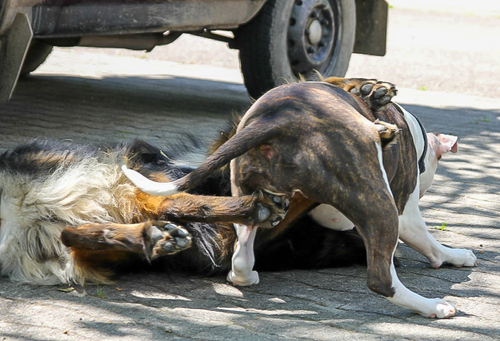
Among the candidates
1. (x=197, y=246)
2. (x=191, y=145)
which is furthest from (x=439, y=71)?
(x=197, y=246)

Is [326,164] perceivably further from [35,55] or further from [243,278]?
[35,55]

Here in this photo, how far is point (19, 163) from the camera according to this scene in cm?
351

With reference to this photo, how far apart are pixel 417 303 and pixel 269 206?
702mm

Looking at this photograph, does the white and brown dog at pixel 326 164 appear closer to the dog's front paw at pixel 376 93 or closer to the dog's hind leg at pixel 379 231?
the dog's hind leg at pixel 379 231

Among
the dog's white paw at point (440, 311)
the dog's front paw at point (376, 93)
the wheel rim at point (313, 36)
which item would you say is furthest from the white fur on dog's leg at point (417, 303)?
the wheel rim at point (313, 36)

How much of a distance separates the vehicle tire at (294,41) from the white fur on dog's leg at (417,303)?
153 inches

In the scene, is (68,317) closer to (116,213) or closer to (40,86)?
(116,213)

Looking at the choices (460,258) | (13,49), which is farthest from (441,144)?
(13,49)

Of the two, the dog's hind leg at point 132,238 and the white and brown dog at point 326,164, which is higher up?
the white and brown dog at point 326,164

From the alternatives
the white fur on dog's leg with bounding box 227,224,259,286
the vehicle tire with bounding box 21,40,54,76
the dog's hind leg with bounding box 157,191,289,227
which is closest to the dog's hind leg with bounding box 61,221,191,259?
the dog's hind leg with bounding box 157,191,289,227

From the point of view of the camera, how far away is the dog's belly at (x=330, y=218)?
11.3 feet

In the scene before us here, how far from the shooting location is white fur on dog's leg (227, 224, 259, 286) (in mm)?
3262

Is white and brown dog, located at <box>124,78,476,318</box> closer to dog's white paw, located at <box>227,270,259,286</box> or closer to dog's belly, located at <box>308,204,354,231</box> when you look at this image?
dog's belly, located at <box>308,204,354,231</box>

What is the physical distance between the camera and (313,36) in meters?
7.41
